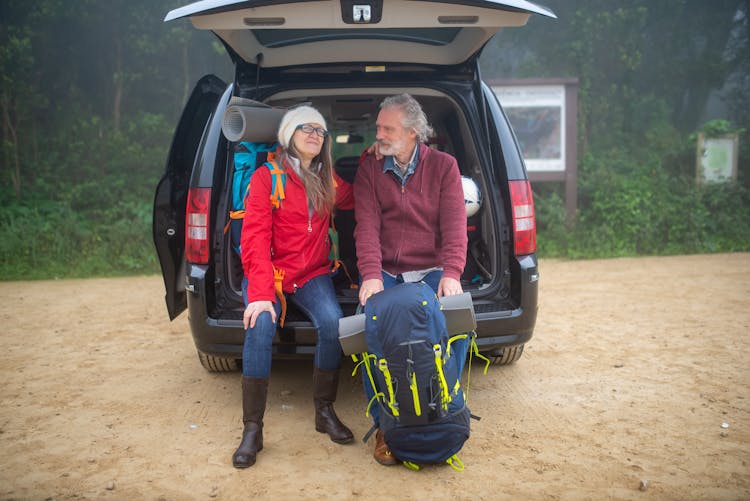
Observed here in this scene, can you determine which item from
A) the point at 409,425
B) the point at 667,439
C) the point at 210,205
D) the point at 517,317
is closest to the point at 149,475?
the point at 409,425

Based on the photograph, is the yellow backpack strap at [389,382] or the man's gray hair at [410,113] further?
the man's gray hair at [410,113]

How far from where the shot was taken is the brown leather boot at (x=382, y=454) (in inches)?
115

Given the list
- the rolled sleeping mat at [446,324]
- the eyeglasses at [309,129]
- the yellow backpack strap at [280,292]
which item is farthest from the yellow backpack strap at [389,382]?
the eyeglasses at [309,129]

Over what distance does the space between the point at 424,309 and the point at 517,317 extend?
884mm

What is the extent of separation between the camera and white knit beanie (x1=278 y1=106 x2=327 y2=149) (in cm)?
331

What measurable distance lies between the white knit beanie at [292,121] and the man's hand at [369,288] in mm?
830

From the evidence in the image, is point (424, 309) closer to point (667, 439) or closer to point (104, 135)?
point (667, 439)

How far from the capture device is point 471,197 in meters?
3.83

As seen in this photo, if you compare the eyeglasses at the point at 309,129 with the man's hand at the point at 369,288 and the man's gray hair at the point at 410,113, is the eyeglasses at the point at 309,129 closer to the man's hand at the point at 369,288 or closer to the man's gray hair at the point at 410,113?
the man's gray hair at the point at 410,113

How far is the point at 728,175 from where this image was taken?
10.4 meters

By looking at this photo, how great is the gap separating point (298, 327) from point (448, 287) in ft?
2.60

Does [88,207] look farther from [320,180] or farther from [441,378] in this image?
[441,378]

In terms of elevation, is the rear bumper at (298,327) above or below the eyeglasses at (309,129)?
below

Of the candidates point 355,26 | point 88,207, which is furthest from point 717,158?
point 88,207
